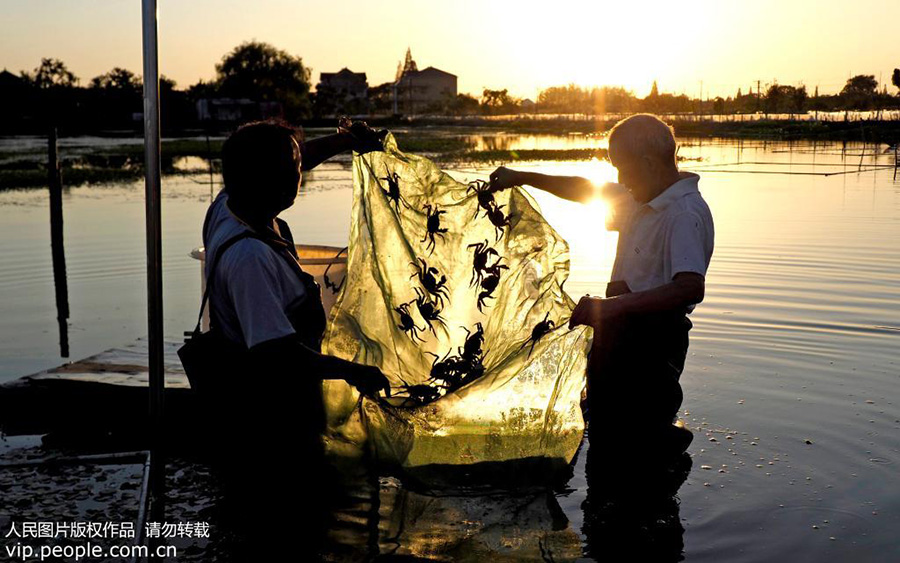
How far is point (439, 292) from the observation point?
3.76 metres

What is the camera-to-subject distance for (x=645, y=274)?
3.95 metres

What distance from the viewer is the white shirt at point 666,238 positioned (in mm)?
3656

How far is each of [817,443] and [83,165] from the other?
93.3 feet

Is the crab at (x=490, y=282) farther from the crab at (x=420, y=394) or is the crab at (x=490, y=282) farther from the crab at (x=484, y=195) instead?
the crab at (x=420, y=394)

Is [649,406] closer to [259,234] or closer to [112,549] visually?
[259,234]

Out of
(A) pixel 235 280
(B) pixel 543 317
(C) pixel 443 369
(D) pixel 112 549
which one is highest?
(A) pixel 235 280

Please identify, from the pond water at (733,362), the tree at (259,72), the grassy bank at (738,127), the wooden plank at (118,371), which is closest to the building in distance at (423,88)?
the tree at (259,72)

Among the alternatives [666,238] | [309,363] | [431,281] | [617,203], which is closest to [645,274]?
[666,238]

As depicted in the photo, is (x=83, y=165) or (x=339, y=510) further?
(x=83, y=165)

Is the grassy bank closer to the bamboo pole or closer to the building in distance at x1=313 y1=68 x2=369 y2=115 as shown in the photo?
the building in distance at x1=313 y1=68 x2=369 y2=115

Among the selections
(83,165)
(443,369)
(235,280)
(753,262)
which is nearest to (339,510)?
(443,369)

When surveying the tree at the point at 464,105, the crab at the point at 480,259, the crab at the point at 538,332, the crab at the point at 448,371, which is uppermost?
the tree at the point at 464,105

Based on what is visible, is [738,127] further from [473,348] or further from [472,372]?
[472,372]

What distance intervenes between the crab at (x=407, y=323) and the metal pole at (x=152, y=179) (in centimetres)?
97
